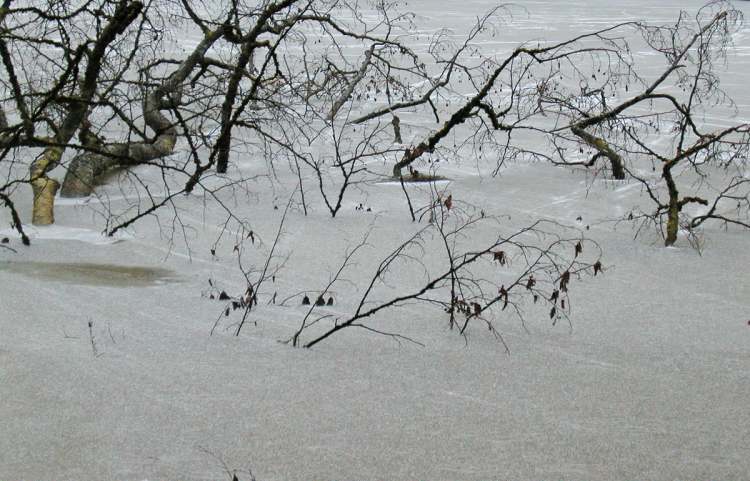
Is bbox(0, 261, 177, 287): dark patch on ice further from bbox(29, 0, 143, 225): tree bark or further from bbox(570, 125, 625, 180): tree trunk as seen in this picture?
bbox(570, 125, 625, 180): tree trunk

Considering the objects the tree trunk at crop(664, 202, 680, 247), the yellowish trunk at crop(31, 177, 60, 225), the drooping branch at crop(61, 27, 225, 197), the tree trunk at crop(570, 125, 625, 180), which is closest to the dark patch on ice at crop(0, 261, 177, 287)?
the yellowish trunk at crop(31, 177, 60, 225)

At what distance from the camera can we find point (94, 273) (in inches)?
200

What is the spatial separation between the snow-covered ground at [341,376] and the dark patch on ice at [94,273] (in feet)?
0.06

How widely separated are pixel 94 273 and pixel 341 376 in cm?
199

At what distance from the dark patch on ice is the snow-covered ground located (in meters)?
0.02

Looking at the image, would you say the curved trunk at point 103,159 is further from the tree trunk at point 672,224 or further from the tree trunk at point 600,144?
the tree trunk at point 672,224

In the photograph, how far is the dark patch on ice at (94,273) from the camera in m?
4.89

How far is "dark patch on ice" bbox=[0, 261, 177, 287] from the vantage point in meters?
4.89

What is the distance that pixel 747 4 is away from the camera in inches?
826

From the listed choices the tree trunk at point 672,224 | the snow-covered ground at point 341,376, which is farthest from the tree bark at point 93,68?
the tree trunk at point 672,224

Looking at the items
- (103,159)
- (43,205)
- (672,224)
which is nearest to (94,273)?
(43,205)

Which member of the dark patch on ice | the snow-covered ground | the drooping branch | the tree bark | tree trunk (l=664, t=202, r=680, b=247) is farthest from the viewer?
the drooping branch

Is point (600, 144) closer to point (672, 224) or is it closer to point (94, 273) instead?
point (672, 224)

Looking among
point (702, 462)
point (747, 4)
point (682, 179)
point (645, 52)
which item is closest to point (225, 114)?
point (682, 179)
